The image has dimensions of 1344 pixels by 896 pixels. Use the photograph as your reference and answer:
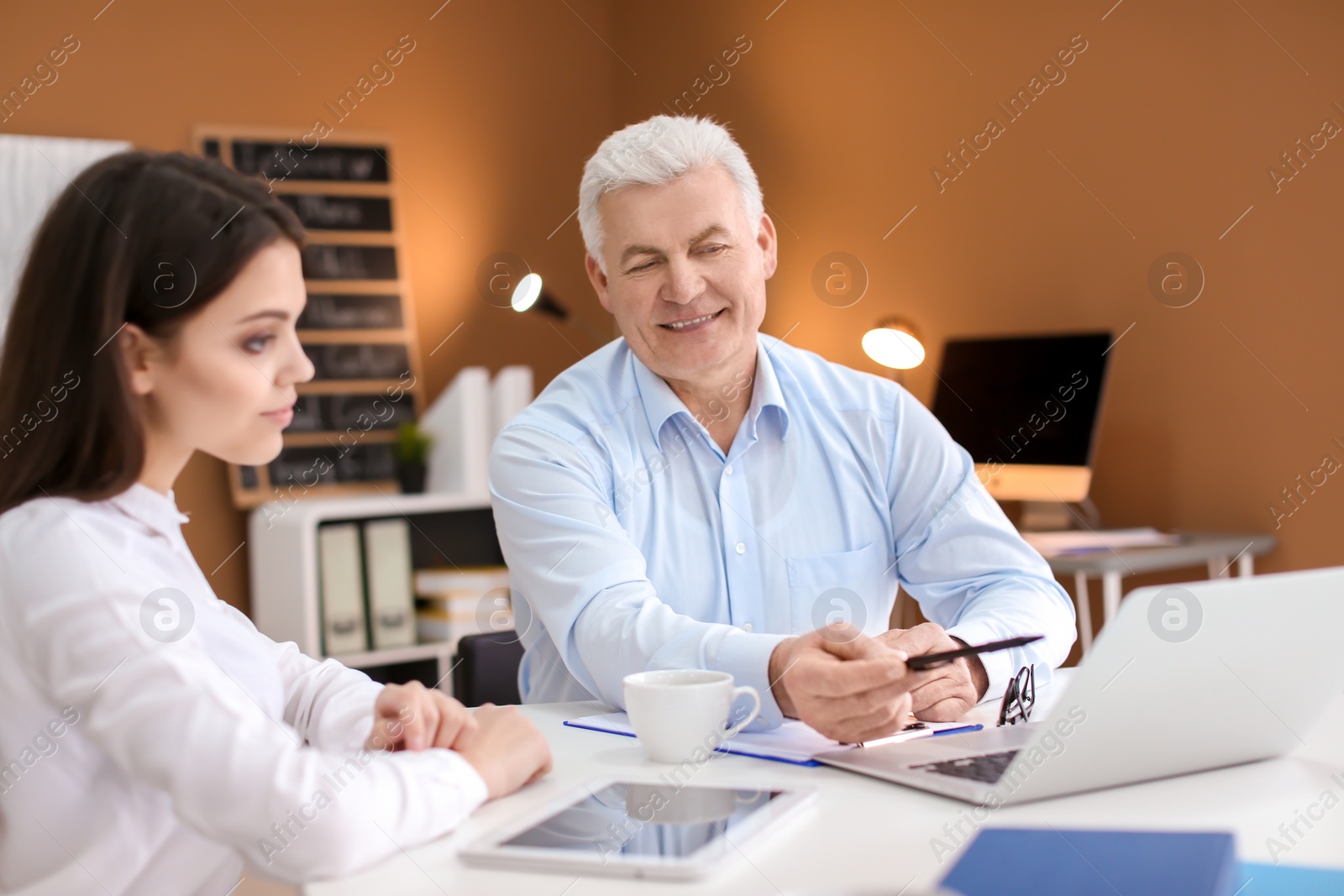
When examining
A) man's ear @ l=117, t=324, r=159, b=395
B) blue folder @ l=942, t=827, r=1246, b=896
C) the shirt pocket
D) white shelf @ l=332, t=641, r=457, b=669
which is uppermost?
man's ear @ l=117, t=324, r=159, b=395

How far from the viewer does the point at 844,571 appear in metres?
1.67

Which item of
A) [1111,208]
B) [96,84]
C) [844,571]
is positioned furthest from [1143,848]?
[96,84]

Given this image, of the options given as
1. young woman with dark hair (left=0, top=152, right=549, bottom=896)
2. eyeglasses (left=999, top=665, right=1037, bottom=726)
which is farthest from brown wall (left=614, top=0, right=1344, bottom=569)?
young woman with dark hair (left=0, top=152, right=549, bottom=896)

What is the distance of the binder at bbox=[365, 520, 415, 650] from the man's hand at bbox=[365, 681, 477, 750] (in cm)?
244

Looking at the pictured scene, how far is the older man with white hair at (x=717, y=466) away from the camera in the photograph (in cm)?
157

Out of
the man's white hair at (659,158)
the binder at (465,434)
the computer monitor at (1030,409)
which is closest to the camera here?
the man's white hair at (659,158)

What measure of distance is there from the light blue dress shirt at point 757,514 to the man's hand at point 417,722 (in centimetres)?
42

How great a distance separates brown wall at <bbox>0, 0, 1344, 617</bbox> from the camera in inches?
97.4

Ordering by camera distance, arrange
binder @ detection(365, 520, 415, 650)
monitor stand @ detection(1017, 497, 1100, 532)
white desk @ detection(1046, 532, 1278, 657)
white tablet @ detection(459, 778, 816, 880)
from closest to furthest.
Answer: white tablet @ detection(459, 778, 816, 880), white desk @ detection(1046, 532, 1278, 657), monitor stand @ detection(1017, 497, 1100, 532), binder @ detection(365, 520, 415, 650)

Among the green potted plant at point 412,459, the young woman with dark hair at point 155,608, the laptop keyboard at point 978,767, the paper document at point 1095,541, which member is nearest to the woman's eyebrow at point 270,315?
the young woman with dark hair at point 155,608

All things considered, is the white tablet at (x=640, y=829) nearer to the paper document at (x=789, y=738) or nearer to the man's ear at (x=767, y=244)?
the paper document at (x=789, y=738)

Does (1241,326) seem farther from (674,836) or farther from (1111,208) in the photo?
(674,836)

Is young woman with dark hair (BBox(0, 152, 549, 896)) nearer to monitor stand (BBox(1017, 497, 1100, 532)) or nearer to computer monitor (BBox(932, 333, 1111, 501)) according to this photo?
computer monitor (BBox(932, 333, 1111, 501))

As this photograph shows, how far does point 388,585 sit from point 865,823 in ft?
9.03
